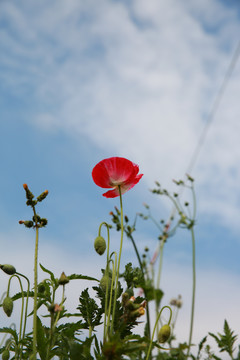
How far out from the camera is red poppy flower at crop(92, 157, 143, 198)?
1.77 m

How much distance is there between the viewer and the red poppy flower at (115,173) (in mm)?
1767

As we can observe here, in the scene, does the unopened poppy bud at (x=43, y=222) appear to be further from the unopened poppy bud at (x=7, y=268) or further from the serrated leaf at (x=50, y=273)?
Answer: the serrated leaf at (x=50, y=273)

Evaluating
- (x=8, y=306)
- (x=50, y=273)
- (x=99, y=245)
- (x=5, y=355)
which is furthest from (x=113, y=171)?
(x=5, y=355)

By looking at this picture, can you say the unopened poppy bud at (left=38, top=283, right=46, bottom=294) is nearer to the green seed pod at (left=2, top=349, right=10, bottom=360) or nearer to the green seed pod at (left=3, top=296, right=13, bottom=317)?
the green seed pod at (left=3, top=296, right=13, bottom=317)

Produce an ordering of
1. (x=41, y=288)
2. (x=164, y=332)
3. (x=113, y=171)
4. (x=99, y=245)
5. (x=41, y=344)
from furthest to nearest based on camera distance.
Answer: (x=113, y=171) → (x=41, y=288) → (x=99, y=245) → (x=41, y=344) → (x=164, y=332)

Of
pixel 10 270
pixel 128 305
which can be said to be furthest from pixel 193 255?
pixel 128 305

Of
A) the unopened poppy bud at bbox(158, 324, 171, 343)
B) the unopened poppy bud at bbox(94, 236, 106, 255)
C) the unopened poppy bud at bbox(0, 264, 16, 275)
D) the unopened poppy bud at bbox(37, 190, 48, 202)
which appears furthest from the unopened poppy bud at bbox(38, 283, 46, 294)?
the unopened poppy bud at bbox(158, 324, 171, 343)

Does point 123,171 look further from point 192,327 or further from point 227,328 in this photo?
point 192,327

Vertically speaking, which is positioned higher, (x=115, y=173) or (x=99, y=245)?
(x=115, y=173)

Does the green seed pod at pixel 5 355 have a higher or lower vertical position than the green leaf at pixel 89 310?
lower

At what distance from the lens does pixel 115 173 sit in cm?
A: 177

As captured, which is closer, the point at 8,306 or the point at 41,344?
the point at 41,344

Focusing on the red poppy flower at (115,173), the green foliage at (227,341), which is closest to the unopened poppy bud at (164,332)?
the green foliage at (227,341)

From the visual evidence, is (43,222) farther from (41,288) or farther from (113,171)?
(113,171)
